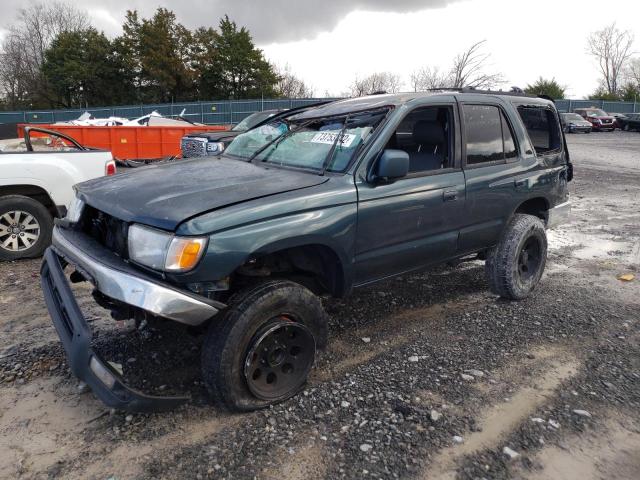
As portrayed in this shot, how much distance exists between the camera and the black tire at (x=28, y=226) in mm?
5320

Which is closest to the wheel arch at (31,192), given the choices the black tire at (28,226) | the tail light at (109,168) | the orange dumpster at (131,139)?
the black tire at (28,226)

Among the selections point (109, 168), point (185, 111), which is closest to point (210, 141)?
point (109, 168)

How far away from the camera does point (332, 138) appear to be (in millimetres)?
3459

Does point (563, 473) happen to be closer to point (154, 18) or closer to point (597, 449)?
point (597, 449)

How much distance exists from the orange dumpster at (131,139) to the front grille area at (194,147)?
10.3 feet

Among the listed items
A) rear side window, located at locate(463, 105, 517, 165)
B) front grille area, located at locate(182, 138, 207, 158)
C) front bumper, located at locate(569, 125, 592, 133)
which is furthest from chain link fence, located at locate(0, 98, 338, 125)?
rear side window, located at locate(463, 105, 517, 165)

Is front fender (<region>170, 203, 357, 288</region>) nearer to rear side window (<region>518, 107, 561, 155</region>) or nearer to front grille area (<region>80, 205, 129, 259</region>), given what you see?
front grille area (<region>80, 205, 129, 259</region>)

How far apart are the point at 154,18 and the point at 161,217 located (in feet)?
140

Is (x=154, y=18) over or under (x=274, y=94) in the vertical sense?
over

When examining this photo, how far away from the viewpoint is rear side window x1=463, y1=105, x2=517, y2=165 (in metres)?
3.98

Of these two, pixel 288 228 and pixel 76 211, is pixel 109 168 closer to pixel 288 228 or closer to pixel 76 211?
pixel 76 211

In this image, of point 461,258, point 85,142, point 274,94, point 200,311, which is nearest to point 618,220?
point 461,258

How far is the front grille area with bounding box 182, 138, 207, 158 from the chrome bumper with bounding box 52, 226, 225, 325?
8271mm

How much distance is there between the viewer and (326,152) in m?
3.39
